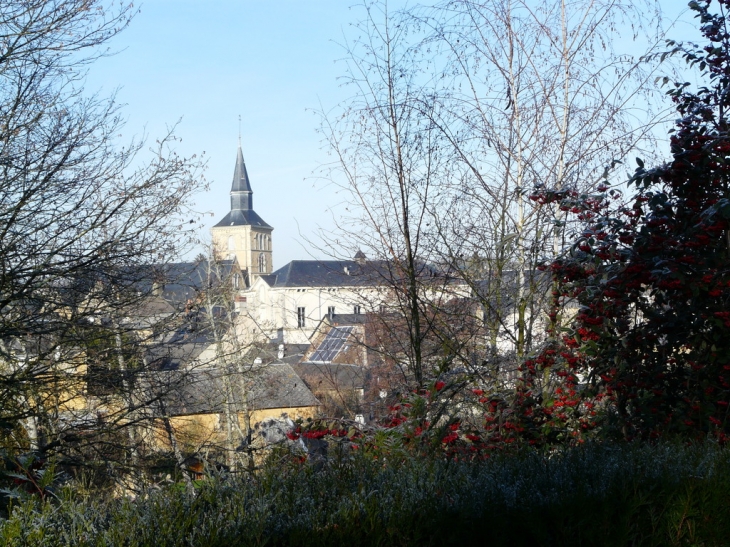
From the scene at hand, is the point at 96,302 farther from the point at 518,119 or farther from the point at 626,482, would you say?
the point at 626,482

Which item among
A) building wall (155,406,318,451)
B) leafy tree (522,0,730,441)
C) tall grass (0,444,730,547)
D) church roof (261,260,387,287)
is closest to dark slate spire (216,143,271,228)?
building wall (155,406,318,451)

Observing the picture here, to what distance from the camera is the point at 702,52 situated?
15.6 ft

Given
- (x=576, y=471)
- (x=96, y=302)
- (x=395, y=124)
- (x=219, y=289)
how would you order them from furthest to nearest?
(x=219, y=289) → (x=96, y=302) → (x=395, y=124) → (x=576, y=471)

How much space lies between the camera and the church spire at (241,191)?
87375 millimetres

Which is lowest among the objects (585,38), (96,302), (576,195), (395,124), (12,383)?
(12,383)

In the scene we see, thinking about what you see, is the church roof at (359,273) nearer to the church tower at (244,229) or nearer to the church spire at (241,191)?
the church spire at (241,191)

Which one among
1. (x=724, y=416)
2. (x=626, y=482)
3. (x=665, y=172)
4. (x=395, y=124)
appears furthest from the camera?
(x=395, y=124)

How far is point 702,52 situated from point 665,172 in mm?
1014

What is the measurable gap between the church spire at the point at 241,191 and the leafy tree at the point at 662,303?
8334 centimetres

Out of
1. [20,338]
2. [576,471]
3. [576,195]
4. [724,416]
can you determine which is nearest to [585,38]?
[576,195]

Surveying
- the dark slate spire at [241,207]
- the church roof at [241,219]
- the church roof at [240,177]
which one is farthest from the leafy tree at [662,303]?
the church roof at [241,219]


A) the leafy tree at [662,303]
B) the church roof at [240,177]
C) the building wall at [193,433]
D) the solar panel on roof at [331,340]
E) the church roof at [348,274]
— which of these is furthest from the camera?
the church roof at [240,177]

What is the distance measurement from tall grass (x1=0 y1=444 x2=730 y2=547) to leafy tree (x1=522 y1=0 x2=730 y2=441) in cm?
140

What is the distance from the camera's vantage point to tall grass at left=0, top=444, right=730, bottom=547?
1904 mm
